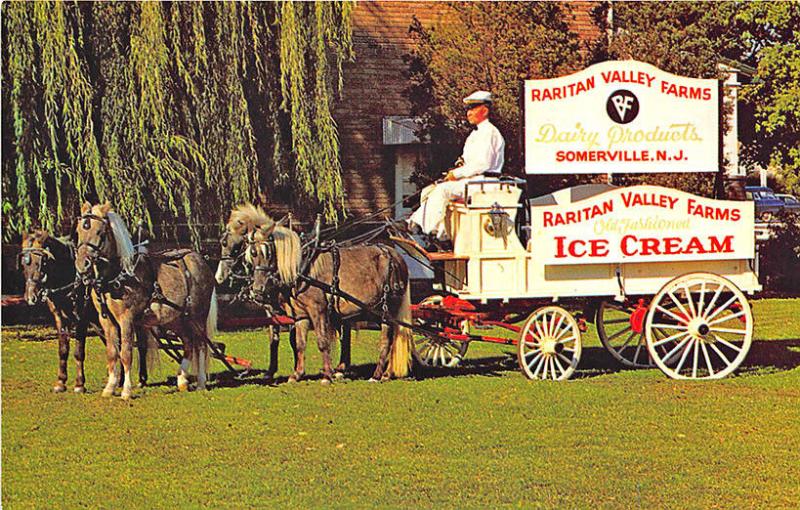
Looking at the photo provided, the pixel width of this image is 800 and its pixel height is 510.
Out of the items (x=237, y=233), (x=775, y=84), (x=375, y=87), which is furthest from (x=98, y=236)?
(x=775, y=84)

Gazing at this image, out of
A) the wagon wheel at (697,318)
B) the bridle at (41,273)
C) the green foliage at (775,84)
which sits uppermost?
the green foliage at (775,84)

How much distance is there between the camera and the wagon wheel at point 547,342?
10625 mm

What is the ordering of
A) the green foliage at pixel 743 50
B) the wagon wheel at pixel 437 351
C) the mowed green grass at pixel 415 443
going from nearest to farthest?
the mowed green grass at pixel 415 443 → the wagon wheel at pixel 437 351 → the green foliage at pixel 743 50

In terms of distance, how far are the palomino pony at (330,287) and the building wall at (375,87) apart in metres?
5.83

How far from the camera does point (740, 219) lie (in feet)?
35.8

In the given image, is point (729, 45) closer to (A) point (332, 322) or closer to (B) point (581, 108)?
(B) point (581, 108)

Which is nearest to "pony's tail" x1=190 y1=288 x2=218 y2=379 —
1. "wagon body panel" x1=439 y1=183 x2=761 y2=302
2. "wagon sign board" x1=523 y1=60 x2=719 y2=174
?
"wagon body panel" x1=439 y1=183 x2=761 y2=302

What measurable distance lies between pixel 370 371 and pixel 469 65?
6.41 metres

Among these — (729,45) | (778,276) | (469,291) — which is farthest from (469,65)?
(469,291)

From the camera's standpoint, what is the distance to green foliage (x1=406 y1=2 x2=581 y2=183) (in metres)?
16.8

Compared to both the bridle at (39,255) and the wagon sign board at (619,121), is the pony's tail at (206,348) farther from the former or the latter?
the wagon sign board at (619,121)

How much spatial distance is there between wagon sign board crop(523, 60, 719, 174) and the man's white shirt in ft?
1.10

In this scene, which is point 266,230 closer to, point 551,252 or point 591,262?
point 551,252

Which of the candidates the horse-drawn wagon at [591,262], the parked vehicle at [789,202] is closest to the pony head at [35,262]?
the horse-drawn wagon at [591,262]
